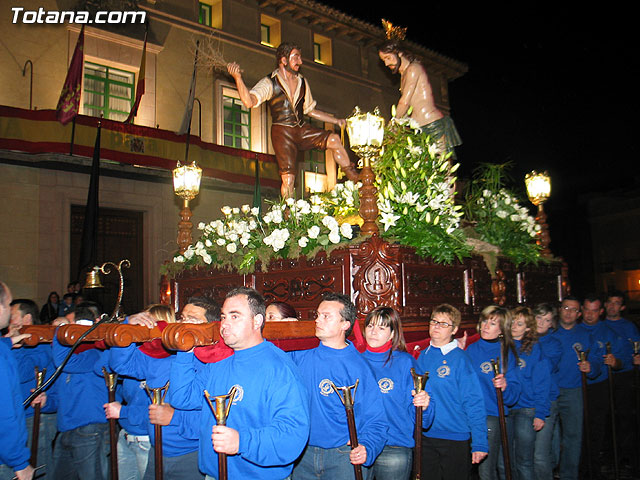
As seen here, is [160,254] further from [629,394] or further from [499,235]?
[629,394]

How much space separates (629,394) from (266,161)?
475 inches

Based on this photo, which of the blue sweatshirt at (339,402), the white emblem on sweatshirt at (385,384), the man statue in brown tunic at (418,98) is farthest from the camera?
the man statue in brown tunic at (418,98)

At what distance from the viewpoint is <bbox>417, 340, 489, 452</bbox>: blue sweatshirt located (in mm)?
4469

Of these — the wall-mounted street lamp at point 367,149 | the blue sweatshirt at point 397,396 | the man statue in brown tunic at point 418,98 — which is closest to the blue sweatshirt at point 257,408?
the blue sweatshirt at point 397,396

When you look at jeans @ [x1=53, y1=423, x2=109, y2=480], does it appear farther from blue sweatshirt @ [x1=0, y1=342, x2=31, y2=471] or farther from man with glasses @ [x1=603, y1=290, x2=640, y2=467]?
man with glasses @ [x1=603, y1=290, x2=640, y2=467]

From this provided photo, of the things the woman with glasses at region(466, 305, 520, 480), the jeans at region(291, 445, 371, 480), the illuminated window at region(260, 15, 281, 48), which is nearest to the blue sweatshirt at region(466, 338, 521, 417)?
the woman with glasses at region(466, 305, 520, 480)

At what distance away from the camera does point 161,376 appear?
145 inches

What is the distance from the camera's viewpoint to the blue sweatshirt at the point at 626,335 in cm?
772

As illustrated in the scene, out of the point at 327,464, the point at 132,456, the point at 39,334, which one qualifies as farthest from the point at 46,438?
the point at 327,464

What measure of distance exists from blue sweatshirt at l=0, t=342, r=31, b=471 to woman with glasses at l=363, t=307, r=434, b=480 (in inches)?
90.7

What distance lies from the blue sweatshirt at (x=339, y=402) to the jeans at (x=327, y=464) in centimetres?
5

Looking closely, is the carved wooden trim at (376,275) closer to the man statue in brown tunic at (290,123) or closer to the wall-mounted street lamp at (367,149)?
the wall-mounted street lamp at (367,149)

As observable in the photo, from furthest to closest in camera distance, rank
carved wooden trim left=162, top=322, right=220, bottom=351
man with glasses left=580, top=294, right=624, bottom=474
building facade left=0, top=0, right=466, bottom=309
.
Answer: building facade left=0, top=0, right=466, bottom=309
man with glasses left=580, top=294, right=624, bottom=474
carved wooden trim left=162, top=322, right=220, bottom=351

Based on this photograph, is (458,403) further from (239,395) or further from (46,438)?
(46,438)
